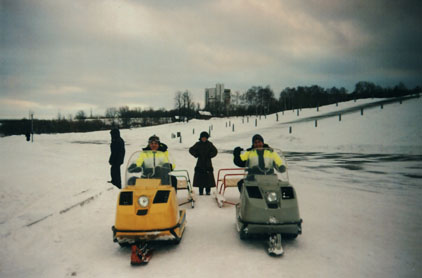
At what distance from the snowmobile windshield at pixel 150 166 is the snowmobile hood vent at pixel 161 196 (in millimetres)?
852

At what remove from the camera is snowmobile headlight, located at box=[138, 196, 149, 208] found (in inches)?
167

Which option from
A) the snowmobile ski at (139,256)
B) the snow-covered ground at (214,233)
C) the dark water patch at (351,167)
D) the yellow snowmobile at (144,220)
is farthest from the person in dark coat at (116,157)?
the dark water patch at (351,167)

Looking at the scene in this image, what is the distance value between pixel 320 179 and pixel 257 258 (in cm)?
717

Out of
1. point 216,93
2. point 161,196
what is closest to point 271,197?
point 161,196

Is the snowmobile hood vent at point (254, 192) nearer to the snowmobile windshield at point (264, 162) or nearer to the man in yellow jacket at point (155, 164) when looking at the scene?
the snowmobile windshield at point (264, 162)

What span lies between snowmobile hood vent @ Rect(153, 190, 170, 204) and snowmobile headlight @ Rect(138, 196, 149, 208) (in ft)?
0.41

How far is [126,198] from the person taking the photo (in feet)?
14.2

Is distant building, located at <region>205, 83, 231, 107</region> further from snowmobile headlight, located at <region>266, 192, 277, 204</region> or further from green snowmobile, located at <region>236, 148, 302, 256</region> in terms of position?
snowmobile headlight, located at <region>266, 192, 277, 204</region>

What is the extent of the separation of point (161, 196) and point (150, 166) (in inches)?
49.4

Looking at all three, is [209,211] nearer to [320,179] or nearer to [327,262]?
[327,262]

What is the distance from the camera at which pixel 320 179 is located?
1052 centimetres

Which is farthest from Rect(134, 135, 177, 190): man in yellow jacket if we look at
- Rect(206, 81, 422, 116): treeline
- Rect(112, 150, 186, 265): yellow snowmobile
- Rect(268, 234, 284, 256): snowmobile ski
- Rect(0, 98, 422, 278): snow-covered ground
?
Rect(206, 81, 422, 116): treeline

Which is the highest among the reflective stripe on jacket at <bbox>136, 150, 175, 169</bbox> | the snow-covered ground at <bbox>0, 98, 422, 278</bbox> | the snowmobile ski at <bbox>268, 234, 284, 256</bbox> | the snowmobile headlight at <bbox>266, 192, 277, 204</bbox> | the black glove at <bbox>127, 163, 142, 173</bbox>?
the reflective stripe on jacket at <bbox>136, 150, 175, 169</bbox>

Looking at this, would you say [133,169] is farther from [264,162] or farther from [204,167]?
[204,167]
